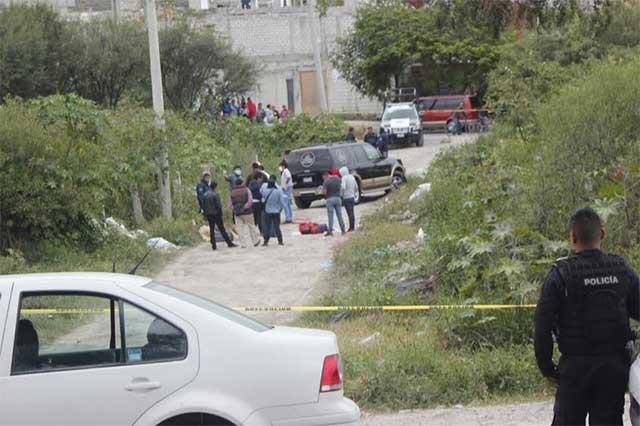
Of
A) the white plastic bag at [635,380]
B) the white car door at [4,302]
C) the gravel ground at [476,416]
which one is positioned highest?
the white car door at [4,302]

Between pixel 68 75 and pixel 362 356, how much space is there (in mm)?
31833

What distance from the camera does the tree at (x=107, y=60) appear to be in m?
40.2

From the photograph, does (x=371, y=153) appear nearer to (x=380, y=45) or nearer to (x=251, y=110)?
(x=251, y=110)

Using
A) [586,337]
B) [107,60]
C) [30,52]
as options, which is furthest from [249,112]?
[586,337]

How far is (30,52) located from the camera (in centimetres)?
3834

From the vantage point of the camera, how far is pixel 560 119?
13422mm

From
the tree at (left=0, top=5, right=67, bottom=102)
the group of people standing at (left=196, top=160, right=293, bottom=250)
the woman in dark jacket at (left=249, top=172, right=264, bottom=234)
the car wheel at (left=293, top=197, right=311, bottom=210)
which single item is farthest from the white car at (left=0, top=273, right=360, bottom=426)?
the tree at (left=0, top=5, right=67, bottom=102)

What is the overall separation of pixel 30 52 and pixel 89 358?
33750mm

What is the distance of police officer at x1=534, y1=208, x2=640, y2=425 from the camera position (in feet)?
20.4

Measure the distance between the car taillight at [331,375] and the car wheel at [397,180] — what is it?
980 inches

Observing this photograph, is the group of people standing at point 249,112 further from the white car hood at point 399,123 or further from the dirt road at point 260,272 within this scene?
the dirt road at point 260,272

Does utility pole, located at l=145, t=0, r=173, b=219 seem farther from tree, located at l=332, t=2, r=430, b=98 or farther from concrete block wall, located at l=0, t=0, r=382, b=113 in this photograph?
concrete block wall, located at l=0, t=0, r=382, b=113

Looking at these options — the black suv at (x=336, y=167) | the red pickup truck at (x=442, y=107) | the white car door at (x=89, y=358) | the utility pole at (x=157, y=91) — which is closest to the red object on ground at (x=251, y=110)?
the red pickup truck at (x=442, y=107)

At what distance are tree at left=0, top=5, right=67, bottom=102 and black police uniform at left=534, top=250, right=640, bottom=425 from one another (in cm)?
3345
